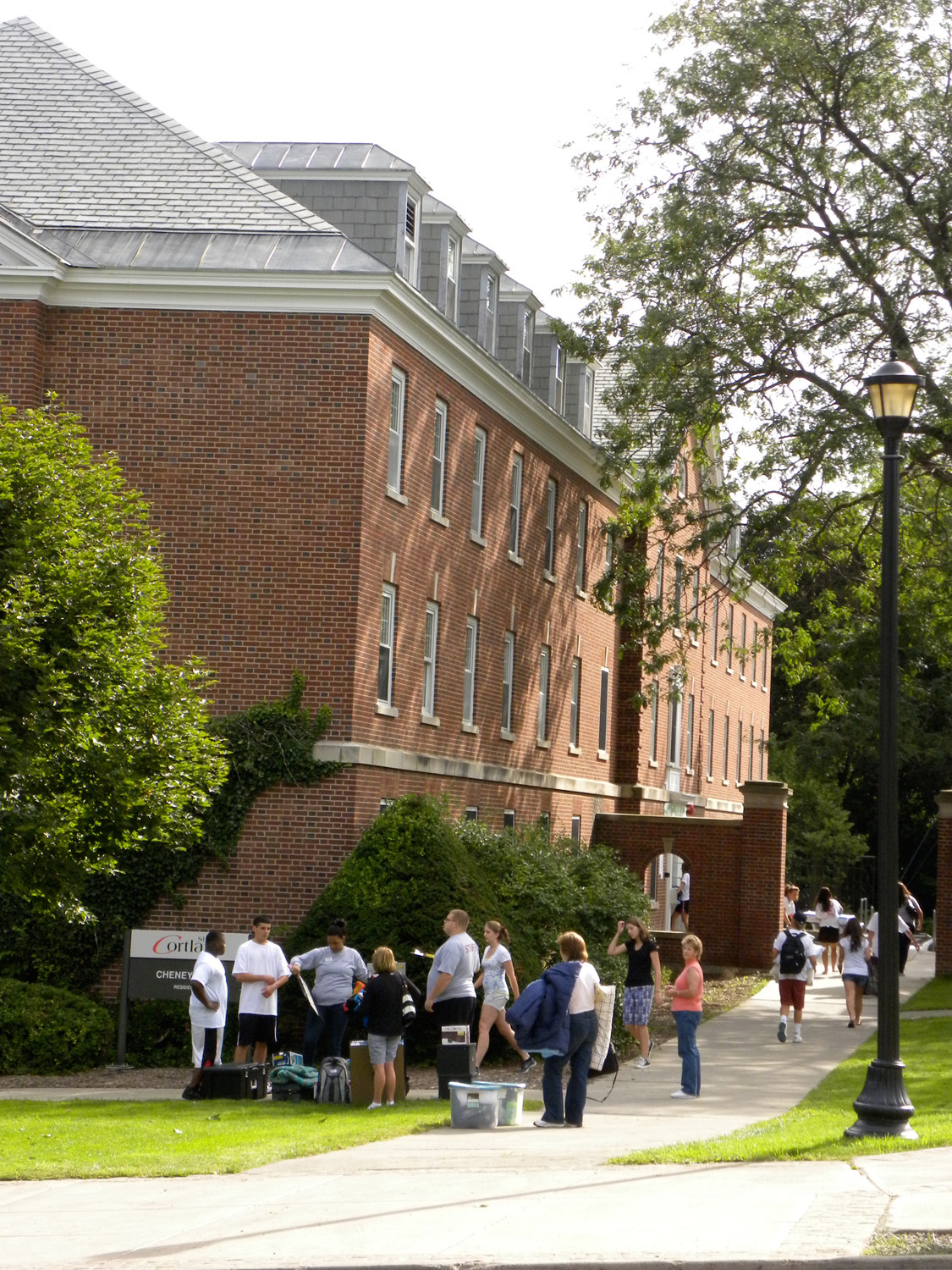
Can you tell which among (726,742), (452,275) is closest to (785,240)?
(452,275)

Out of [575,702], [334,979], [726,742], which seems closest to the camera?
[334,979]

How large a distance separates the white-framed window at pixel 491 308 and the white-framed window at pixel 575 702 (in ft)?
27.2

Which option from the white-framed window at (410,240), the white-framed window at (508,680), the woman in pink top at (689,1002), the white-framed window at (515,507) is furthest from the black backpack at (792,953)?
the white-framed window at (515,507)

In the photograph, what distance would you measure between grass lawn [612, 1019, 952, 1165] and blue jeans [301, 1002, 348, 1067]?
5.08m

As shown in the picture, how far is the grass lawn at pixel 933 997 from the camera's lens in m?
29.0

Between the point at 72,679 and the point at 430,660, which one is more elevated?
the point at 430,660

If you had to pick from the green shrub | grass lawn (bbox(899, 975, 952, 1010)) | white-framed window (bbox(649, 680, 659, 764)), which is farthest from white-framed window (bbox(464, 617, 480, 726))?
white-framed window (bbox(649, 680, 659, 764))

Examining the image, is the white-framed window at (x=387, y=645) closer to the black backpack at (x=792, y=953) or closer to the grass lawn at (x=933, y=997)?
the black backpack at (x=792, y=953)

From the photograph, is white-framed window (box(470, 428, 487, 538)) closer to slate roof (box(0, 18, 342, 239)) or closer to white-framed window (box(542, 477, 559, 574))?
white-framed window (box(542, 477, 559, 574))

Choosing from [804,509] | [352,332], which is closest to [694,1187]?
[352,332]

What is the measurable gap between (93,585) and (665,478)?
14.1 metres

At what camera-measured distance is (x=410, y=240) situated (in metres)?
27.2

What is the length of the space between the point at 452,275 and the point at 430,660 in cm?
654

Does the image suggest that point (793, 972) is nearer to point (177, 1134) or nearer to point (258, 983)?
point (258, 983)
